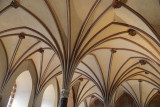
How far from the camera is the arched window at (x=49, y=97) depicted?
2042cm

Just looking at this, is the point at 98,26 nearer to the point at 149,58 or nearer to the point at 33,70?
the point at 149,58

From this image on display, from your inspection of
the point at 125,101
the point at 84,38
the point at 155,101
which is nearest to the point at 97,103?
the point at 125,101

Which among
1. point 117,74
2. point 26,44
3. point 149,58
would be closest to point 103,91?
point 117,74

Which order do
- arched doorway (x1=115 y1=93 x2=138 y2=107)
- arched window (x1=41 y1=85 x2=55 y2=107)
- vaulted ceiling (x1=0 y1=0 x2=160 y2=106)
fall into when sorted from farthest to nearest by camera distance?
arched doorway (x1=115 y1=93 x2=138 y2=107) < arched window (x1=41 y1=85 x2=55 y2=107) < vaulted ceiling (x1=0 y1=0 x2=160 y2=106)

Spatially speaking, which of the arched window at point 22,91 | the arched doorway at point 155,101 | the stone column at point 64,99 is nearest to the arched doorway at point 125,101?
the arched doorway at point 155,101

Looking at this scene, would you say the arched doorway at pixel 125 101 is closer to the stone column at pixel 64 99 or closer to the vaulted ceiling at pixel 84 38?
the vaulted ceiling at pixel 84 38

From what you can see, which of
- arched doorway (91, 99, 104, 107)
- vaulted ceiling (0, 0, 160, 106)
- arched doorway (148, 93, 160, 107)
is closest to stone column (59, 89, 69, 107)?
vaulted ceiling (0, 0, 160, 106)

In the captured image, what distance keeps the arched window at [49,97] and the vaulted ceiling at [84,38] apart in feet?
9.95

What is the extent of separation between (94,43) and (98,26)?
139 cm

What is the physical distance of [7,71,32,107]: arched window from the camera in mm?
16875

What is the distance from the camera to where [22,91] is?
17500mm

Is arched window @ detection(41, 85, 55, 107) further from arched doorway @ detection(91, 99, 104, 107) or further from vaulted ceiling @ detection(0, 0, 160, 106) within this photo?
arched doorway @ detection(91, 99, 104, 107)

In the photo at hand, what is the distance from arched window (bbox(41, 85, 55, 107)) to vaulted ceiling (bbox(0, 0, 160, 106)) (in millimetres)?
3033

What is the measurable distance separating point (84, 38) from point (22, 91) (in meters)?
8.87
